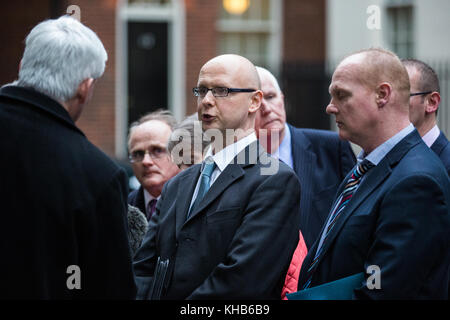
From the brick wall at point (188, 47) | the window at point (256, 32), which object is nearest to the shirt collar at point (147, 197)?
the brick wall at point (188, 47)

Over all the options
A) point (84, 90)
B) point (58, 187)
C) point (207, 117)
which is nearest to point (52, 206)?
point (58, 187)

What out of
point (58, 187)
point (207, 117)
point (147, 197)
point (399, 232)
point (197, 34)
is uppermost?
point (197, 34)

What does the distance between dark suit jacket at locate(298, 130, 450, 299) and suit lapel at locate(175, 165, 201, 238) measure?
70 centimetres

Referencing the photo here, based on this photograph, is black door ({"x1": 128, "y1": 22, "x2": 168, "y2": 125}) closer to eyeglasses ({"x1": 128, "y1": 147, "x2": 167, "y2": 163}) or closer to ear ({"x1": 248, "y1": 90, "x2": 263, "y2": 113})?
eyeglasses ({"x1": 128, "y1": 147, "x2": 167, "y2": 163})

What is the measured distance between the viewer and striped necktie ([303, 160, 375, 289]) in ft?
10.3

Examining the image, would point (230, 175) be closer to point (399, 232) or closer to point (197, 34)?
point (399, 232)

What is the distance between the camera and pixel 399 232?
277cm

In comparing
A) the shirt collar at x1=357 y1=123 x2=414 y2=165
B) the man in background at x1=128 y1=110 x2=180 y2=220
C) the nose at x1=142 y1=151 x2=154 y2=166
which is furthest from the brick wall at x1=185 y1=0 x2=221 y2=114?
the shirt collar at x1=357 y1=123 x2=414 y2=165

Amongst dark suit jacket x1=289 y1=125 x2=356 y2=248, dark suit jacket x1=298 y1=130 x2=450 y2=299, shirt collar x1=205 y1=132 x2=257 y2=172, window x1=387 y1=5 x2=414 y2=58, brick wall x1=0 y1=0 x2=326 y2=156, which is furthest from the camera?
window x1=387 y1=5 x2=414 y2=58

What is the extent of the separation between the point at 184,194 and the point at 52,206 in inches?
39.3

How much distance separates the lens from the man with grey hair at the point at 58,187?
7.95 ft
